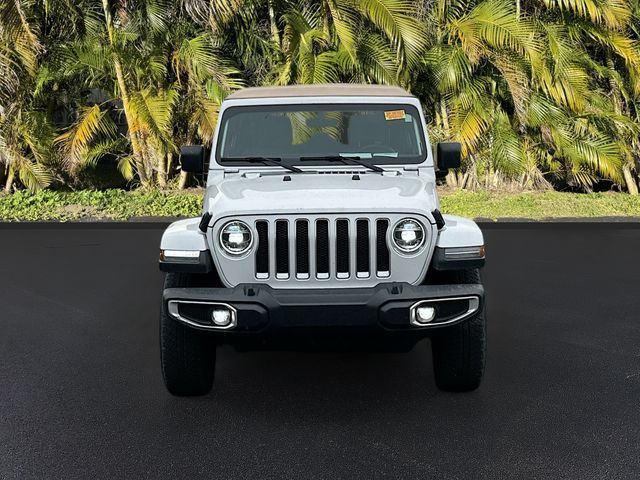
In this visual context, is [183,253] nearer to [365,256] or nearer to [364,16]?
[365,256]

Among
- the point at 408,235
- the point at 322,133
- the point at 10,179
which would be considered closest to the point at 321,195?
the point at 408,235

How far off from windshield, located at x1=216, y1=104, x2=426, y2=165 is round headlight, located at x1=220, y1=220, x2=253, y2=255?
4.19 feet

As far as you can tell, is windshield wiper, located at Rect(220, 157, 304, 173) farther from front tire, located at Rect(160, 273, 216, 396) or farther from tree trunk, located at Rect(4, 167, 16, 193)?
tree trunk, located at Rect(4, 167, 16, 193)

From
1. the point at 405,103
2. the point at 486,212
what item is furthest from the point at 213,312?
the point at 486,212

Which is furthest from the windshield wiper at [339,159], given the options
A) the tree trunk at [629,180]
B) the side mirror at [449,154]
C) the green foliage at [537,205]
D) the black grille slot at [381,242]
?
the tree trunk at [629,180]

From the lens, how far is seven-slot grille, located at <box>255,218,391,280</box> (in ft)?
14.8

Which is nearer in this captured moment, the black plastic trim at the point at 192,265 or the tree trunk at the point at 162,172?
the black plastic trim at the point at 192,265

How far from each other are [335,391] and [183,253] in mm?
1318

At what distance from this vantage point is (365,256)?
4.56m

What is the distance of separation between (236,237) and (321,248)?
474 mm

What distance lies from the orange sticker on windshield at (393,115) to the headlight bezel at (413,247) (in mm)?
1627

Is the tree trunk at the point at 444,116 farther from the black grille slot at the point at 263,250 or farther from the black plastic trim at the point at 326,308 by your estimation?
the black plastic trim at the point at 326,308

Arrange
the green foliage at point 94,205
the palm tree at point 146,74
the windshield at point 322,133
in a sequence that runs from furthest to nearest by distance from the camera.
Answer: the palm tree at point 146,74 → the green foliage at point 94,205 → the windshield at point 322,133

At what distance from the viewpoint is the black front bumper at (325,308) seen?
4.29 metres
